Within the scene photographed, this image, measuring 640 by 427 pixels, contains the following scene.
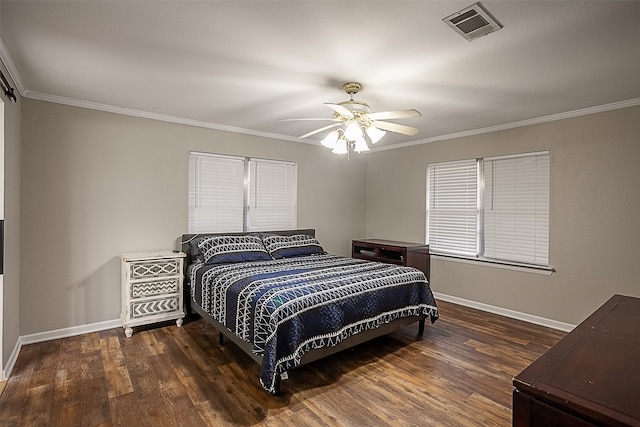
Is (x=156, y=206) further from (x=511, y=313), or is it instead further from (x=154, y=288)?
(x=511, y=313)

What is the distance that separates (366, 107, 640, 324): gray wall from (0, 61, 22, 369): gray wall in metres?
4.95

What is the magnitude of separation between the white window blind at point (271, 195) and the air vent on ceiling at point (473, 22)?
134 inches

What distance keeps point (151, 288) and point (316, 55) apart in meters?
2.96

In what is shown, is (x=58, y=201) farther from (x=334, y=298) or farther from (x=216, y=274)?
(x=334, y=298)

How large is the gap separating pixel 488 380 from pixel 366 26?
2752 millimetres

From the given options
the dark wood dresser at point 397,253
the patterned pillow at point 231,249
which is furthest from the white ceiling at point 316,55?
the dark wood dresser at point 397,253

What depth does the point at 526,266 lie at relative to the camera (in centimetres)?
420

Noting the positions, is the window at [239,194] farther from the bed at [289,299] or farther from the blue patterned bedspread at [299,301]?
the blue patterned bedspread at [299,301]

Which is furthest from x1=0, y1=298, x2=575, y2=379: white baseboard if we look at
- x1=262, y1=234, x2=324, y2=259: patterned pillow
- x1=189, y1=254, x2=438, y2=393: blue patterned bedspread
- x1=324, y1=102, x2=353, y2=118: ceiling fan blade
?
x1=324, y1=102, x2=353, y2=118: ceiling fan blade

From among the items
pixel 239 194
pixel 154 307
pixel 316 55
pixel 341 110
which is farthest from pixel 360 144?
pixel 154 307

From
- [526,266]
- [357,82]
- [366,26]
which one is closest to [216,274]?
[357,82]

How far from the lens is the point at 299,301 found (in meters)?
2.63

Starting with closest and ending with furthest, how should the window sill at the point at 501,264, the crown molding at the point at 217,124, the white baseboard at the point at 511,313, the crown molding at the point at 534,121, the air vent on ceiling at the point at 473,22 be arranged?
the air vent on ceiling at the point at 473,22 < the crown molding at the point at 217,124 < the crown molding at the point at 534,121 < the white baseboard at the point at 511,313 < the window sill at the point at 501,264

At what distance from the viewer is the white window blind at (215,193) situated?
4.44 m
